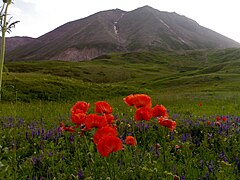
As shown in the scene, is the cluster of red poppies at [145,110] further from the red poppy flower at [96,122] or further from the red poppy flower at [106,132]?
the red poppy flower at [106,132]

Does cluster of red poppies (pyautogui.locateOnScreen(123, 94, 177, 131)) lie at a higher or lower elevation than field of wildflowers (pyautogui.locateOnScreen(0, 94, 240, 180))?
higher

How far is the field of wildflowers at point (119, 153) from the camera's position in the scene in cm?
366

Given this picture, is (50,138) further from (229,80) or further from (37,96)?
(229,80)

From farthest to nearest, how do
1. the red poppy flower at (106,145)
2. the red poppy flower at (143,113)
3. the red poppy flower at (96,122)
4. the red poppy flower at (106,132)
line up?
1. the red poppy flower at (143,113)
2. the red poppy flower at (96,122)
3. the red poppy flower at (106,132)
4. the red poppy flower at (106,145)

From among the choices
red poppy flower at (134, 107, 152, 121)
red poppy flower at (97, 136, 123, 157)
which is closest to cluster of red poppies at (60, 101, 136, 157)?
red poppy flower at (97, 136, 123, 157)

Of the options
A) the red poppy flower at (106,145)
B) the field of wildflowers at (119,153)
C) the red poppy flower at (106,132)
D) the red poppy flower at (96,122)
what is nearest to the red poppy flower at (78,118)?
the field of wildflowers at (119,153)

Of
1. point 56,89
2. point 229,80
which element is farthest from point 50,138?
point 229,80

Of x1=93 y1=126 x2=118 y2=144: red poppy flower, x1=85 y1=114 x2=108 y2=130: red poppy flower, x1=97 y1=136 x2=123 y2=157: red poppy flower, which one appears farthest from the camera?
x1=85 y1=114 x2=108 y2=130: red poppy flower

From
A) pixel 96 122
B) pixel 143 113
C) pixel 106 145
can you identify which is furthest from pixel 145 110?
pixel 106 145

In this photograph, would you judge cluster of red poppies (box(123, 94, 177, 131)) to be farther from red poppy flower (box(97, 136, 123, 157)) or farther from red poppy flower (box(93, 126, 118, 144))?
red poppy flower (box(97, 136, 123, 157))

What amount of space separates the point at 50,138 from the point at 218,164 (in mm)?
3726

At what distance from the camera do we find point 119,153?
4.78 metres

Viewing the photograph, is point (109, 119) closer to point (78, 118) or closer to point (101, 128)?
point (78, 118)

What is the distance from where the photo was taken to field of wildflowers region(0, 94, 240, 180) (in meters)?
3.66
